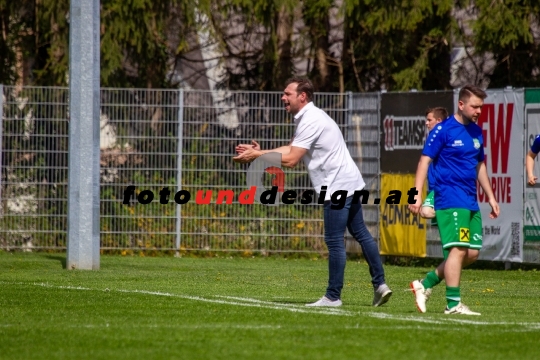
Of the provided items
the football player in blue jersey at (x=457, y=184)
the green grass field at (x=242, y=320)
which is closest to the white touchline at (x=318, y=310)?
the green grass field at (x=242, y=320)

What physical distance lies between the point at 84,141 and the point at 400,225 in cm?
531

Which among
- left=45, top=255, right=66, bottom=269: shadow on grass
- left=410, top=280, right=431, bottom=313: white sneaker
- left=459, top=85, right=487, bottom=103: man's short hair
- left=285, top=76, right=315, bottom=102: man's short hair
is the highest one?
left=285, top=76, right=315, bottom=102: man's short hair

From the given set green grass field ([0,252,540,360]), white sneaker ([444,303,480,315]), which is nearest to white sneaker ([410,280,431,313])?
green grass field ([0,252,540,360])

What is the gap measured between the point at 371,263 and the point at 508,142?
687cm

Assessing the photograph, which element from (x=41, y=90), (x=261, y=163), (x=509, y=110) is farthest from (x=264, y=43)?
(x=509, y=110)

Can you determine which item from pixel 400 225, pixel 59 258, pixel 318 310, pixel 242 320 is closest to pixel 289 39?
pixel 400 225

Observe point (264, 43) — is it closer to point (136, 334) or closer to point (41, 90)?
point (41, 90)

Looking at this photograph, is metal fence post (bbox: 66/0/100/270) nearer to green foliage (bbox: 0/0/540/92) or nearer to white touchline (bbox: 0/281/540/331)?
white touchline (bbox: 0/281/540/331)

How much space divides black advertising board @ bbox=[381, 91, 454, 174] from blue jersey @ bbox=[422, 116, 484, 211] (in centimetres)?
782

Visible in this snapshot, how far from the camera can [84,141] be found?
50.5ft

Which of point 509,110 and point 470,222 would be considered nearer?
point 470,222

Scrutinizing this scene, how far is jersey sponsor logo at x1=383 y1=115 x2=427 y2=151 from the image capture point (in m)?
17.5

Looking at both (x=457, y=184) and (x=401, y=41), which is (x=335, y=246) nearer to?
(x=457, y=184)

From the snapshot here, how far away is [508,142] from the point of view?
53.3ft
